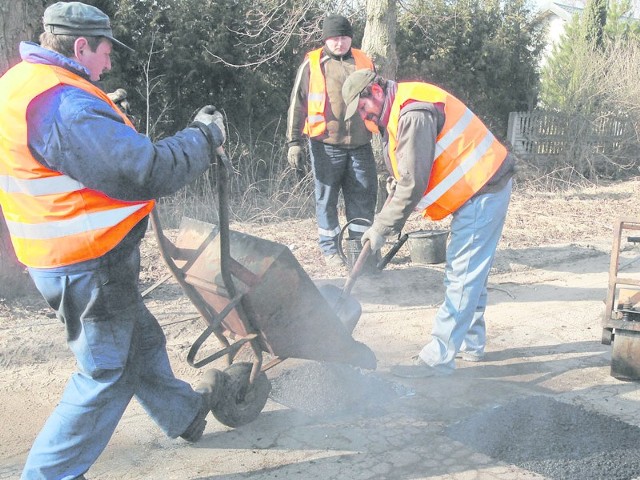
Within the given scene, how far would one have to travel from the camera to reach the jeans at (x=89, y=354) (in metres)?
2.71

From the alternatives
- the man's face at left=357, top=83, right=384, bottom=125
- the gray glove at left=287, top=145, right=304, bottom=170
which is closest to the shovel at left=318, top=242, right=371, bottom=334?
the man's face at left=357, top=83, right=384, bottom=125

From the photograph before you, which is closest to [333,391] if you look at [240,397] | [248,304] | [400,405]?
[400,405]

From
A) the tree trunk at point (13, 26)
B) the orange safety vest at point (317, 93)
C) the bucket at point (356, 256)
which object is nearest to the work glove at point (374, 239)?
the bucket at point (356, 256)

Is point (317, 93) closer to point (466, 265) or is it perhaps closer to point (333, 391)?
point (466, 265)

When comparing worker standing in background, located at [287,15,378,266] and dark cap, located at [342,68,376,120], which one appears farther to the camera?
worker standing in background, located at [287,15,378,266]

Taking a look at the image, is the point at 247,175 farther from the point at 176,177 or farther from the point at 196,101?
the point at 176,177

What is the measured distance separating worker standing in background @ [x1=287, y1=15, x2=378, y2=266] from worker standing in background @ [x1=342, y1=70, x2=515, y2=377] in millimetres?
2098

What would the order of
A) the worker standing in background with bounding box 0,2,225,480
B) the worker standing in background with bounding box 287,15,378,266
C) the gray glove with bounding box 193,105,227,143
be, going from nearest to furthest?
the worker standing in background with bounding box 0,2,225,480 → the gray glove with bounding box 193,105,227,143 → the worker standing in background with bounding box 287,15,378,266

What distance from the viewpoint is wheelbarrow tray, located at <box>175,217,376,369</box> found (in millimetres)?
3234

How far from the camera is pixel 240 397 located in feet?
11.6

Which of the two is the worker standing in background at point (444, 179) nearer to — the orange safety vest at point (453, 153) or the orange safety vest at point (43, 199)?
the orange safety vest at point (453, 153)

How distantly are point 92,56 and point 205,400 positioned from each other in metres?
1.66

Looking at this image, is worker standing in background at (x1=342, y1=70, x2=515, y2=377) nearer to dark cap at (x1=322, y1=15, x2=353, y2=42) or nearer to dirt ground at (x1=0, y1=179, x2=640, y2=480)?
dirt ground at (x1=0, y1=179, x2=640, y2=480)

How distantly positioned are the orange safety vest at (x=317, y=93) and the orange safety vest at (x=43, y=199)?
3.66m
